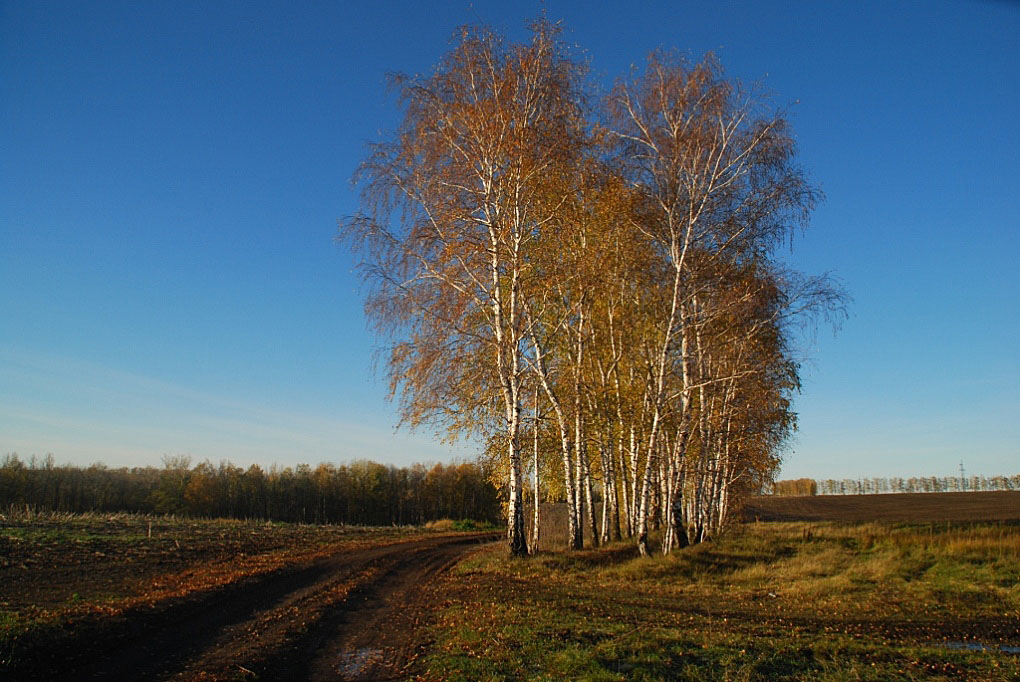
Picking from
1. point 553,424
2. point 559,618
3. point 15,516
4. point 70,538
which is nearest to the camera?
point 559,618

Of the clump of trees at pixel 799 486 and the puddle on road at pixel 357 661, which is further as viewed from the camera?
the clump of trees at pixel 799 486

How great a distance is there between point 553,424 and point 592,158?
33.5 feet

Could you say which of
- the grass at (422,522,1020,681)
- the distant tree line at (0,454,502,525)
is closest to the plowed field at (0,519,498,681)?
the grass at (422,522,1020,681)

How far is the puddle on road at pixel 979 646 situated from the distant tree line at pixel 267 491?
54.7 meters

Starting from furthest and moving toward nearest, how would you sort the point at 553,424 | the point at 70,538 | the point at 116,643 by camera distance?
1. the point at 553,424
2. the point at 70,538
3. the point at 116,643

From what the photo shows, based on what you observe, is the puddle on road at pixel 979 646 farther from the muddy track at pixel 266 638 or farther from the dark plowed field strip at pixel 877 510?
the dark plowed field strip at pixel 877 510

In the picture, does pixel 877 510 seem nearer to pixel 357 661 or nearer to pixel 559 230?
pixel 559 230

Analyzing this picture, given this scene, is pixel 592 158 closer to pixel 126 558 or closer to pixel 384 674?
pixel 384 674

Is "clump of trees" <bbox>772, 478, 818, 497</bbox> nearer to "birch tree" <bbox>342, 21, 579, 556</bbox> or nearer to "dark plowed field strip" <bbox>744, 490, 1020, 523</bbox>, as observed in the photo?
"dark plowed field strip" <bbox>744, 490, 1020, 523</bbox>

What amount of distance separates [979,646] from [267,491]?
257 ft

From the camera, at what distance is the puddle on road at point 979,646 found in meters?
8.46

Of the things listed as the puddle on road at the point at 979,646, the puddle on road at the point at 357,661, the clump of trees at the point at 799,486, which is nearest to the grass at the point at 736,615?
the puddle on road at the point at 979,646

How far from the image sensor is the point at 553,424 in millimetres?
24625

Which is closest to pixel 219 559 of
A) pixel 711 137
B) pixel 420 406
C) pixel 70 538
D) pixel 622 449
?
pixel 70 538
